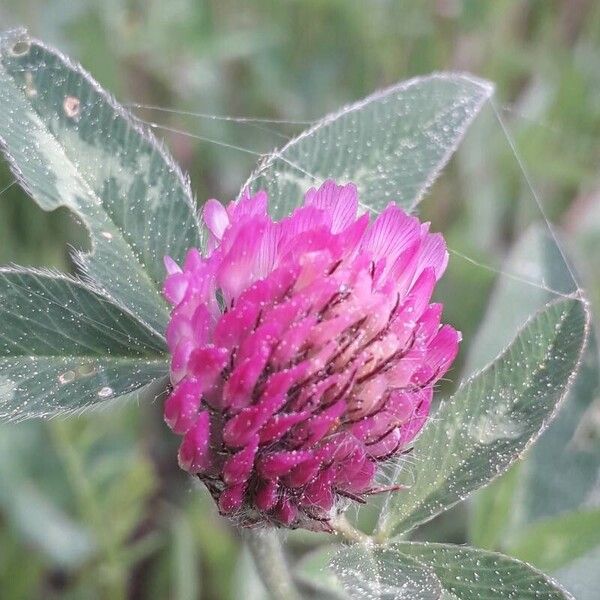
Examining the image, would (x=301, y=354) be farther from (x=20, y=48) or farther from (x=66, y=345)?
(x=20, y=48)

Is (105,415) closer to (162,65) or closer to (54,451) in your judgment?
(54,451)

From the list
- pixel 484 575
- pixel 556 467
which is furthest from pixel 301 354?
pixel 556 467

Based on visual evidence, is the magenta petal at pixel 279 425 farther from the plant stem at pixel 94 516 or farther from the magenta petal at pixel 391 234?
the plant stem at pixel 94 516

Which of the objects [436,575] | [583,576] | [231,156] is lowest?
[583,576]

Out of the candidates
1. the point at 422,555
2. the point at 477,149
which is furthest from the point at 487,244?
the point at 422,555

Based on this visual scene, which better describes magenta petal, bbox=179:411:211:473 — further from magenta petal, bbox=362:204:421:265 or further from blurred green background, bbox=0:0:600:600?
blurred green background, bbox=0:0:600:600

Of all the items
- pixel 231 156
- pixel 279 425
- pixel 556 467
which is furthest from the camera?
pixel 231 156

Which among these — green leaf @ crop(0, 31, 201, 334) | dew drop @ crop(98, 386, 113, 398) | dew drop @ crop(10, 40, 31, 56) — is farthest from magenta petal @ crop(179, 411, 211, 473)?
dew drop @ crop(10, 40, 31, 56)
